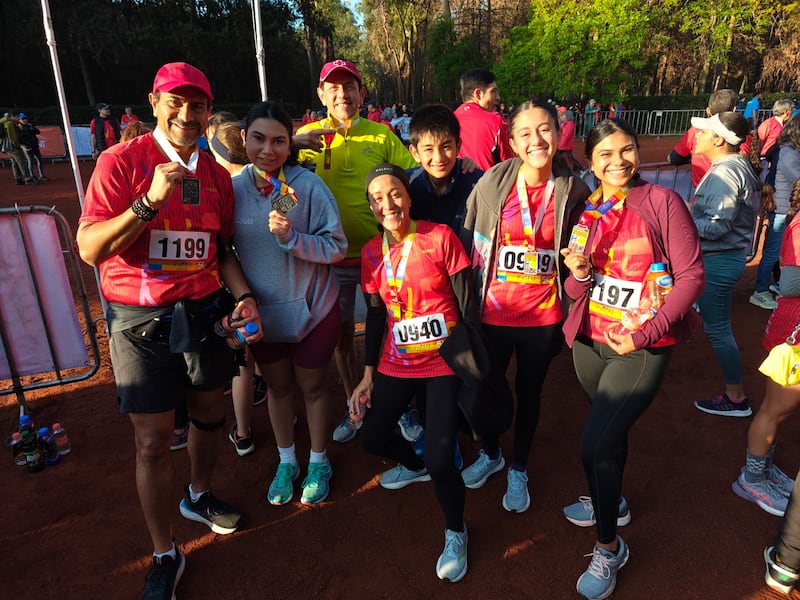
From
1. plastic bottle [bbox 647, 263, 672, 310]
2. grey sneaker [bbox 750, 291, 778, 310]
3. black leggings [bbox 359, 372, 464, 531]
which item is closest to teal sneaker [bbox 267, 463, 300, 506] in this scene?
black leggings [bbox 359, 372, 464, 531]

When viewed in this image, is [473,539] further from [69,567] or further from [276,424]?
[69,567]

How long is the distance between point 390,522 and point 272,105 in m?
2.54

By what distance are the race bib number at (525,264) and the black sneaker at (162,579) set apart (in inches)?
90.7

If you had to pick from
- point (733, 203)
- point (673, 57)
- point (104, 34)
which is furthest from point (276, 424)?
point (673, 57)

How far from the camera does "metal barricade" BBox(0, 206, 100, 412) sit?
387cm

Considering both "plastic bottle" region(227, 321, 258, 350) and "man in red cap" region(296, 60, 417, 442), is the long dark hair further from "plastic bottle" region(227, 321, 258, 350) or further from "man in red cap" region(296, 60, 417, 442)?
"plastic bottle" region(227, 321, 258, 350)

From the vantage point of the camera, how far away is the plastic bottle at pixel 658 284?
234 cm

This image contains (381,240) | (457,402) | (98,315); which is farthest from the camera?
(98,315)

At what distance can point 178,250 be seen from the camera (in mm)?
2375

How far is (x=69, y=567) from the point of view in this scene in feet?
9.41

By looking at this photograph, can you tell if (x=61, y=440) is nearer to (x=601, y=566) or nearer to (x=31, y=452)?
(x=31, y=452)

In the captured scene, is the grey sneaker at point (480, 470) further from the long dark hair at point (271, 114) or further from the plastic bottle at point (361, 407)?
the long dark hair at point (271, 114)

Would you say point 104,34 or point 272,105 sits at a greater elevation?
point 104,34

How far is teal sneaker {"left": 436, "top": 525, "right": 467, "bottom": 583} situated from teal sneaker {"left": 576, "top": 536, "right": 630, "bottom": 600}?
0.59 meters
